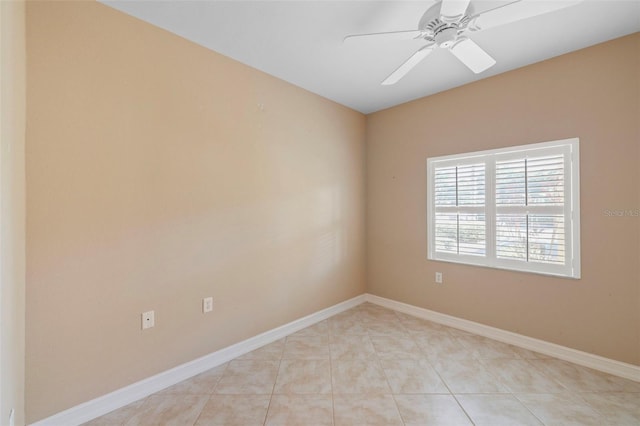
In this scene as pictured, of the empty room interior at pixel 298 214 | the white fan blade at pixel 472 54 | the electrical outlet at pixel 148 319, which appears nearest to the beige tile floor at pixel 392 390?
the empty room interior at pixel 298 214

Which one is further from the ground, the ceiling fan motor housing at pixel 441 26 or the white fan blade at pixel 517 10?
the ceiling fan motor housing at pixel 441 26

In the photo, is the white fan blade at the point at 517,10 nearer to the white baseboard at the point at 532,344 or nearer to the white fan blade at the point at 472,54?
the white fan blade at the point at 472,54

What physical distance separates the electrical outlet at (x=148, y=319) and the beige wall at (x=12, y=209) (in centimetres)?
56

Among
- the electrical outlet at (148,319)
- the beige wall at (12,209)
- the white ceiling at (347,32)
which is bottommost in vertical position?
the electrical outlet at (148,319)

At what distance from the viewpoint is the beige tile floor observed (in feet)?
5.43

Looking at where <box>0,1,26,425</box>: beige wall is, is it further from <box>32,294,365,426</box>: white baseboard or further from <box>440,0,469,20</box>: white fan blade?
<box>440,0,469,20</box>: white fan blade

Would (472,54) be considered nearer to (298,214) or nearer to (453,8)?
(453,8)

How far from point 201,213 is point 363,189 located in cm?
Result: 224

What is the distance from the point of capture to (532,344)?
2.43 metres

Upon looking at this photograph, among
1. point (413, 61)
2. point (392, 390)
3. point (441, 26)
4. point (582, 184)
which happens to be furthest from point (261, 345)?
point (582, 184)

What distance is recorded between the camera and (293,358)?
2326 millimetres

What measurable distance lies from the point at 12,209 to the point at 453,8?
2362 millimetres

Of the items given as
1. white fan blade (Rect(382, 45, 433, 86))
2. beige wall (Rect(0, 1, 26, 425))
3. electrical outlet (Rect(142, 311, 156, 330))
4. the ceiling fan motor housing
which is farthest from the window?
beige wall (Rect(0, 1, 26, 425))

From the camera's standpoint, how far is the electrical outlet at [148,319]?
6.12 feet
